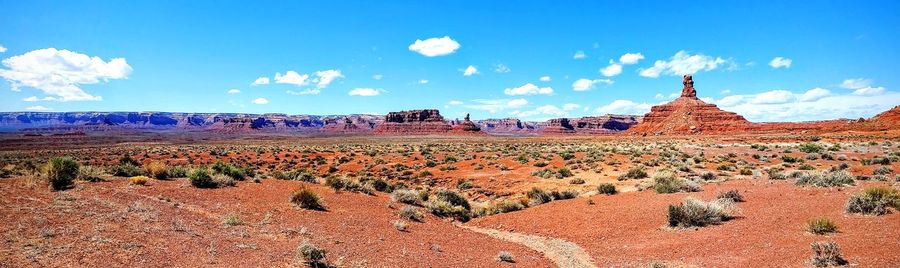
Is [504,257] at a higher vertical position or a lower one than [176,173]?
lower

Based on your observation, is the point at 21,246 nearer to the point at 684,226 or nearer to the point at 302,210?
the point at 302,210

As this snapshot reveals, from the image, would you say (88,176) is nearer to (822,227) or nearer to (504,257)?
(504,257)

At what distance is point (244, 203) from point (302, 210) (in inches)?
64.1

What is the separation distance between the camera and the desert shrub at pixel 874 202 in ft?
33.7

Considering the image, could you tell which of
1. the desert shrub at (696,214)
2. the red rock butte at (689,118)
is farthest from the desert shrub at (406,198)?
the red rock butte at (689,118)

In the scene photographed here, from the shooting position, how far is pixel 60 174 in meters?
12.2

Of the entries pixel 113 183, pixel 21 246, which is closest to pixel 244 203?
pixel 113 183

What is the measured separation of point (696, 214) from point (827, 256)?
4.28 meters

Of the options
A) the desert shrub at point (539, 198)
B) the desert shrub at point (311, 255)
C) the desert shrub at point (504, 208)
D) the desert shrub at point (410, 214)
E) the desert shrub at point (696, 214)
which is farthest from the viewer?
the desert shrub at point (539, 198)

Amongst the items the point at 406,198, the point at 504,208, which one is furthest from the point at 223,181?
the point at 504,208

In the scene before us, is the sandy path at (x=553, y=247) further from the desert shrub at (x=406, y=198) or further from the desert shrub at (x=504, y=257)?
the desert shrub at (x=406, y=198)

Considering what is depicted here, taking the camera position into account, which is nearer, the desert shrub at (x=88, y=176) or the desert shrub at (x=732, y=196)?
the desert shrub at (x=88, y=176)

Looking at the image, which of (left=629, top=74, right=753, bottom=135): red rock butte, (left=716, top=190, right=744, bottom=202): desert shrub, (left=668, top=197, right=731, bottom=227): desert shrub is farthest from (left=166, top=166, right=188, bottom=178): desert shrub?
(left=629, top=74, right=753, bottom=135): red rock butte

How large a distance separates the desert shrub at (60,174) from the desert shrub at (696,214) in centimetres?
1624
